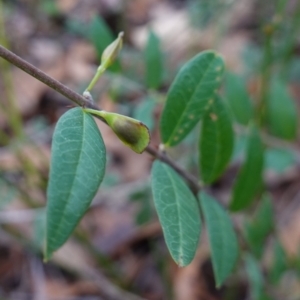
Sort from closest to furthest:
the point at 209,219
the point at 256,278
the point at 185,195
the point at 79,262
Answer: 1. the point at 185,195
2. the point at 209,219
3. the point at 256,278
4. the point at 79,262

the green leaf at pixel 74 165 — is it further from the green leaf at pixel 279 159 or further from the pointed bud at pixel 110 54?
the green leaf at pixel 279 159

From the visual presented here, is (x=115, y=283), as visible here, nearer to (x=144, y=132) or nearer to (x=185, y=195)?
(x=185, y=195)

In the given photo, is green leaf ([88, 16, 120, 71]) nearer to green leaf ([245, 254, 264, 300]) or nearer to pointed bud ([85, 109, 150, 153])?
green leaf ([245, 254, 264, 300])

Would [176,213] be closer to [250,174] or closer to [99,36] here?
[250,174]

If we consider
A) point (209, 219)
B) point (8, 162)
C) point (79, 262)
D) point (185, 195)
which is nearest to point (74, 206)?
point (185, 195)

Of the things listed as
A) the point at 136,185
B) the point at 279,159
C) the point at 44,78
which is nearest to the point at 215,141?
the point at 44,78

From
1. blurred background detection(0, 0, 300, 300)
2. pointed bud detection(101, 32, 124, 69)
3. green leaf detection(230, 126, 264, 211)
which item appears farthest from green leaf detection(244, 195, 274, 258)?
pointed bud detection(101, 32, 124, 69)

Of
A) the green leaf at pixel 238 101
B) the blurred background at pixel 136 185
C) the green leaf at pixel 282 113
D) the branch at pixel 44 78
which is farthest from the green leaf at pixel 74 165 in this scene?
the green leaf at pixel 282 113
